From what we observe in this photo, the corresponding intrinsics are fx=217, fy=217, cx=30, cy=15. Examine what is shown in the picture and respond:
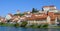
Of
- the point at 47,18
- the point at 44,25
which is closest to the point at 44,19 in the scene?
the point at 47,18

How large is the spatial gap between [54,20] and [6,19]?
23.4m

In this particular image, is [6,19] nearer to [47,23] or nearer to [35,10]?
[35,10]

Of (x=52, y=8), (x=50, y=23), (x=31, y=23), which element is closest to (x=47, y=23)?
(x=50, y=23)

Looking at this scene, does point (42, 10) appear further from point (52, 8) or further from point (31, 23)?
point (31, 23)

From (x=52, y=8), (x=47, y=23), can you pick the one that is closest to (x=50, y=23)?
(x=47, y=23)

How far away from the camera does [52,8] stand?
222 feet

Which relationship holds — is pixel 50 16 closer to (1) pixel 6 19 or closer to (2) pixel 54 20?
(2) pixel 54 20

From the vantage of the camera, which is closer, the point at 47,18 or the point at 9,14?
the point at 47,18

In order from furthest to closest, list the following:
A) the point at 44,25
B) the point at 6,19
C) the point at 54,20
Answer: the point at 6,19 < the point at 54,20 < the point at 44,25

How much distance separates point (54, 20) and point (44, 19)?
2.30m

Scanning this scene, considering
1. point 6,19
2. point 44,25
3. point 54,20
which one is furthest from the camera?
point 6,19

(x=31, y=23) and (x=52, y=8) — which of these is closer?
(x=31, y=23)

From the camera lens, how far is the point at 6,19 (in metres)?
67.7

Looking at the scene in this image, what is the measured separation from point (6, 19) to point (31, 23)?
20182 mm
